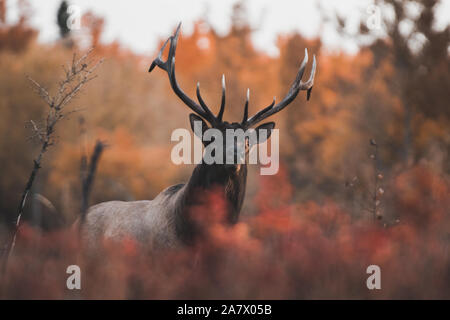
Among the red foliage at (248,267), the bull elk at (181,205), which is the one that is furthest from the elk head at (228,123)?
the red foliage at (248,267)

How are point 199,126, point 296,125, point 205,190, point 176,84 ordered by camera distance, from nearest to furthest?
point 205,190
point 199,126
point 176,84
point 296,125

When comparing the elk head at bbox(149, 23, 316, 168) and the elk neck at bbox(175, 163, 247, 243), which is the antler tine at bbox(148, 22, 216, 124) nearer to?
the elk head at bbox(149, 23, 316, 168)

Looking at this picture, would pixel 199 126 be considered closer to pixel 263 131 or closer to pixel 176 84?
pixel 176 84

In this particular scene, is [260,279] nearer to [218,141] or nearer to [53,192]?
[218,141]

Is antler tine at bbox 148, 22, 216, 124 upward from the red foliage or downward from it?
upward

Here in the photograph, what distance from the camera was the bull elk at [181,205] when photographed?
4.63m

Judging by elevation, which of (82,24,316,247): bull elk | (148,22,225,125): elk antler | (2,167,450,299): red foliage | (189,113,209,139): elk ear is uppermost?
(148,22,225,125): elk antler

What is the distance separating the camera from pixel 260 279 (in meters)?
3.12

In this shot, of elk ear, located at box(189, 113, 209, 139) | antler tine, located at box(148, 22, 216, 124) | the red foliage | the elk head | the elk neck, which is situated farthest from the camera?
elk ear, located at box(189, 113, 209, 139)

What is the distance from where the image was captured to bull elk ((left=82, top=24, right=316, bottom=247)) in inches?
182

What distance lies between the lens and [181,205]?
4711mm

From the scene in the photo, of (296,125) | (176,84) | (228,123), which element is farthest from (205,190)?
(296,125)

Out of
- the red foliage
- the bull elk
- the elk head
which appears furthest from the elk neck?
the red foliage

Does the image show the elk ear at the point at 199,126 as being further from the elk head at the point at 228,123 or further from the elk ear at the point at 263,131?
the elk ear at the point at 263,131
